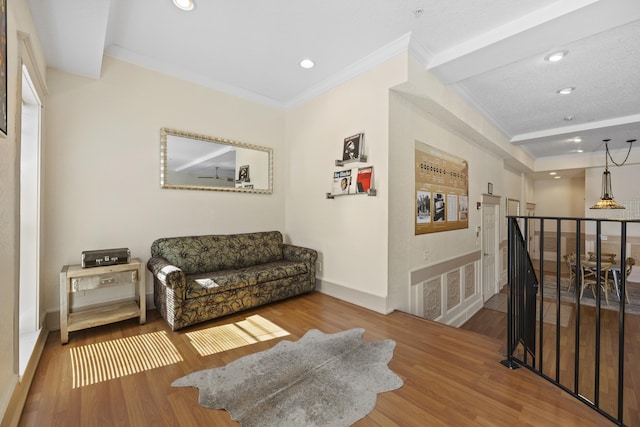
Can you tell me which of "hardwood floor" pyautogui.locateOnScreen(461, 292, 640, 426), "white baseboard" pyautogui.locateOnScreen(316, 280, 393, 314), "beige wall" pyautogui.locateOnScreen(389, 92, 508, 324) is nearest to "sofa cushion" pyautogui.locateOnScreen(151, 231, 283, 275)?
"white baseboard" pyautogui.locateOnScreen(316, 280, 393, 314)

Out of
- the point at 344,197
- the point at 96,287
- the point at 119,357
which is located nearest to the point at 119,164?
the point at 96,287

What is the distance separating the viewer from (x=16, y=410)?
4.98ft

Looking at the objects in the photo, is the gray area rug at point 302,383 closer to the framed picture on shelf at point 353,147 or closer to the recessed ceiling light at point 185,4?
the framed picture on shelf at point 353,147

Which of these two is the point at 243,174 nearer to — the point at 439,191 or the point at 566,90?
the point at 439,191

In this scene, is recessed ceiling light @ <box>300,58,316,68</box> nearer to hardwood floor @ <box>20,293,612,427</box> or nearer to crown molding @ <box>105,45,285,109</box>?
crown molding @ <box>105,45,285,109</box>

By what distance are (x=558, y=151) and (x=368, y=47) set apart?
21.9ft

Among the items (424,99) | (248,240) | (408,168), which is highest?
(424,99)

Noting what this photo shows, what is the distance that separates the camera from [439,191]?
396 centimetres

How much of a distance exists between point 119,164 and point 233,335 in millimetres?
2229

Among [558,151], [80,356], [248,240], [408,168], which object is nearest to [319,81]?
[408,168]

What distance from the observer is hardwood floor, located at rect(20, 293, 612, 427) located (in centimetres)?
154

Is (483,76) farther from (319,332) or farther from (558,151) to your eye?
(558,151)

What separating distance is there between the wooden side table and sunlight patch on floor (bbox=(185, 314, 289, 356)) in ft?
2.32

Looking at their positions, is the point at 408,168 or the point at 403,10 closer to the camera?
the point at 403,10
